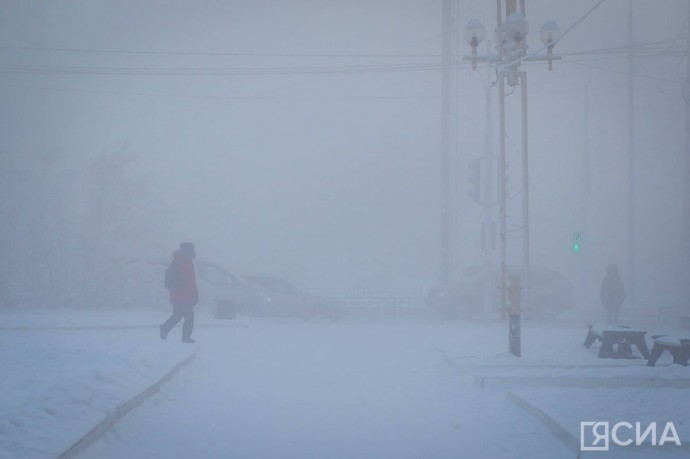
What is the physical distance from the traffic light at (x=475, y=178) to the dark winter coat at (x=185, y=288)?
9.38 m

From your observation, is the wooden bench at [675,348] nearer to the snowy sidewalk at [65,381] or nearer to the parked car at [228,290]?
the snowy sidewalk at [65,381]

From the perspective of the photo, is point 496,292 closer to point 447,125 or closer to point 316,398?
point 447,125

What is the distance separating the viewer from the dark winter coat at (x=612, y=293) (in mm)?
23609

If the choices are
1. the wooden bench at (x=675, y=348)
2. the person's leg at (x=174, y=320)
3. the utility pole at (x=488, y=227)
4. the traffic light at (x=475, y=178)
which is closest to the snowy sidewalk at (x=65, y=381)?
the person's leg at (x=174, y=320)

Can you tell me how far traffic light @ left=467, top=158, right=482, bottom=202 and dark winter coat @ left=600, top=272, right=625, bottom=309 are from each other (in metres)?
A: 5.24

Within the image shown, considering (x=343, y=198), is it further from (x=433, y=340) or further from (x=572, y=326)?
(x=433, y=340)

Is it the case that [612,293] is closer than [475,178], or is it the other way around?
[475,178]

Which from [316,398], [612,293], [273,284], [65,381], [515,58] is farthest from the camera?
[273,284]

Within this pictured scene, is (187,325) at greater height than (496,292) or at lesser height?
greater

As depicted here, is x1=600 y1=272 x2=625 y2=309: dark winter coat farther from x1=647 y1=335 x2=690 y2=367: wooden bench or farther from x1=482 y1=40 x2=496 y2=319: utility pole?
x1=647 y1=335 x2=690 y2=367: wooden bench

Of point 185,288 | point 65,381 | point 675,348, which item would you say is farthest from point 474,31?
point 65,381

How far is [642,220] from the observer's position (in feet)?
186

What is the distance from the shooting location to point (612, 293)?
23641mm

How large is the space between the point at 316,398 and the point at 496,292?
57.6 feet
